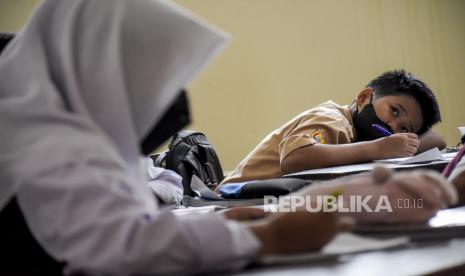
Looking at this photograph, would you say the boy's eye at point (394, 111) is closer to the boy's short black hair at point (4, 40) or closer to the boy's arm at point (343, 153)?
the boy's arm at point (343, 153)

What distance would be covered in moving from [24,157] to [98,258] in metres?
0.12

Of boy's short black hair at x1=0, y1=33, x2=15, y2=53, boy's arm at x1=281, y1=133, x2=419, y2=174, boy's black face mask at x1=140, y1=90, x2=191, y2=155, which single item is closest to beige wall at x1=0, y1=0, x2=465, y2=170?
boy's arm at x1=281, y1=133, x2=419, y2=174

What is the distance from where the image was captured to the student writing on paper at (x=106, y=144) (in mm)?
458

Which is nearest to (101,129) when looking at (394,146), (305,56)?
(394,146)

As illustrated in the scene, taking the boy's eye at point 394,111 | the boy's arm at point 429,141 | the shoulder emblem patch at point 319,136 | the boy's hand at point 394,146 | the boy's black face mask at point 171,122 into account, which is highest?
the boy's black face mask at point 171,122

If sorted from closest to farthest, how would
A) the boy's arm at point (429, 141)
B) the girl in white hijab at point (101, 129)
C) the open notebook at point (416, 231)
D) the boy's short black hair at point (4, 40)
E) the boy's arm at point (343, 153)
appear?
the girl in white hijab at point (101, 129) < the open notebook at point (416, 231) < the boy's short black hair at point (4, 40) < the boy's arm at point (343, 153) < the boy's arm at point (429, 141)

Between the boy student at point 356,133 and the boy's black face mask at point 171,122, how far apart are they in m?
0.90

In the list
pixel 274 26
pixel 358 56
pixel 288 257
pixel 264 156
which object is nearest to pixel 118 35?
pixel 288 257

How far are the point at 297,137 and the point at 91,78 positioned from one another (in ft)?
3.56

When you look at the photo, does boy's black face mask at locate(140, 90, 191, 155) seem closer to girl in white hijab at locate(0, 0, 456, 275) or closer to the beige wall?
girl in white hijab at locate(0, 0, 456, 275)

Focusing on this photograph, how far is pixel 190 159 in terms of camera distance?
1.81m

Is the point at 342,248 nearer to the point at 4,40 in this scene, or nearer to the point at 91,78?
the point at 91,78

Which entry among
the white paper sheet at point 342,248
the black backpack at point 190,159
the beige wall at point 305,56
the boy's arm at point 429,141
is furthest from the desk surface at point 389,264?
the beige wall at point 305,56

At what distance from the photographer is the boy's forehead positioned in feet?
5.70
